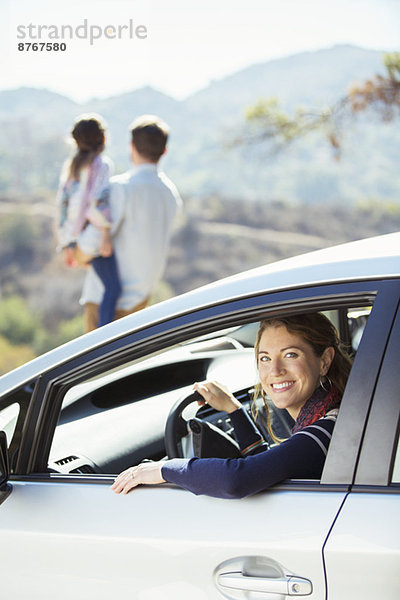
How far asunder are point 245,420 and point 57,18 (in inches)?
218

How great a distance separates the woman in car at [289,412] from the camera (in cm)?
164

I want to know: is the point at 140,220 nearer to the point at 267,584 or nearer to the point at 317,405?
the point at 317,405

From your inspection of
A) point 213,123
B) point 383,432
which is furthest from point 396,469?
point 213,123

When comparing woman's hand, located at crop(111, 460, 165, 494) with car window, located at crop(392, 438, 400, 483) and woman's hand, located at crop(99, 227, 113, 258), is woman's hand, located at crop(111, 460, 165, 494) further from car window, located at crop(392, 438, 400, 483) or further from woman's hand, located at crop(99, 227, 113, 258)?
woman's hand, located at crop(99, 227, 113, 258)

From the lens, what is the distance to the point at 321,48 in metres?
7.89

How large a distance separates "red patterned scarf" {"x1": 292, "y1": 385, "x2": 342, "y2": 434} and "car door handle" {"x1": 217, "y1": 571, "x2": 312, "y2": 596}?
0.47m

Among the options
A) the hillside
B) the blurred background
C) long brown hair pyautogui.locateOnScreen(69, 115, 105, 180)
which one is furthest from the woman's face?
the hillside

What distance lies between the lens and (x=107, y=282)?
4.75 meters

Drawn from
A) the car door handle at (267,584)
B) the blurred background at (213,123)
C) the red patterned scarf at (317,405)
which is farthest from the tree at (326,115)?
the car door handle at (267,584)

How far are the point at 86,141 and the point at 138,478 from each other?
130 inches

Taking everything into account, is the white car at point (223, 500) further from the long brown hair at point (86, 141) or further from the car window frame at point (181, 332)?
the long brown hair at point (86, 141)

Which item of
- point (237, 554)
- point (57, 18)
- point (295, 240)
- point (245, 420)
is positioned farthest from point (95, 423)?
point (295, 240)

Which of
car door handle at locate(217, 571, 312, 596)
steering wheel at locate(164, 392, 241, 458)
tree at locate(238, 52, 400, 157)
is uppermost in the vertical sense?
tree at locate(238, 52, 400, 157)

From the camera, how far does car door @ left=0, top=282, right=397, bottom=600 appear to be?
60.8 inches
